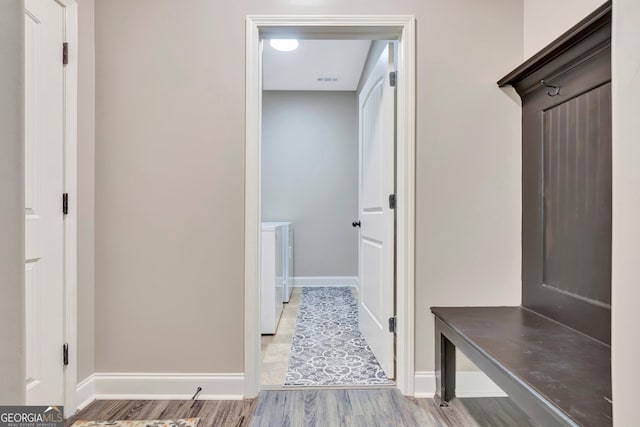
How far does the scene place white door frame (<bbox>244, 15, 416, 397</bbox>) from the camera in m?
1.79

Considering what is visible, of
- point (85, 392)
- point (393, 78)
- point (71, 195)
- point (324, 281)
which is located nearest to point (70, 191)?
point (71, 195)

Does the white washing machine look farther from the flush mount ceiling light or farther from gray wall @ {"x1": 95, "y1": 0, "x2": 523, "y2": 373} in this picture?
the flush mount ceiling light

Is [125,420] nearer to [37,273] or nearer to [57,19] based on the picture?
[37,273]

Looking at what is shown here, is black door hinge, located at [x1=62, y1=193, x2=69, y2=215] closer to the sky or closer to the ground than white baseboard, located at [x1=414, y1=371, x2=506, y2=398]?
closer to the sky

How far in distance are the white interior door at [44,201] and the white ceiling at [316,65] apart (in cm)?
192

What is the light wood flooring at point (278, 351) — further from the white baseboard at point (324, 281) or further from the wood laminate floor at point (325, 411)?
the white baseboard at point (324, 281)

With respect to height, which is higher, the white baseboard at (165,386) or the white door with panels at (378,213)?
the white door with panels at (378,213)

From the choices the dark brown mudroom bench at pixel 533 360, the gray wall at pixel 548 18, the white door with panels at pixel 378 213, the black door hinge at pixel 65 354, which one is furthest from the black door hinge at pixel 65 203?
the gray wall at pixel 548 18

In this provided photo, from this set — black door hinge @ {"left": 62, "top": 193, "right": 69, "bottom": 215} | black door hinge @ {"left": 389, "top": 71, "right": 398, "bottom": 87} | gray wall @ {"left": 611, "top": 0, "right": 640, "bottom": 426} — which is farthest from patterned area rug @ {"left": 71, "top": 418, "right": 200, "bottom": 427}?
black door hinge @ {"left": 389, "top": 71, "right": 398, "bottom": 87}

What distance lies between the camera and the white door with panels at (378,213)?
1.96 m

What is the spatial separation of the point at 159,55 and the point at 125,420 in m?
1.84

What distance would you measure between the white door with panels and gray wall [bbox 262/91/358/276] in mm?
1808

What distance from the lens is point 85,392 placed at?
1705 mm
